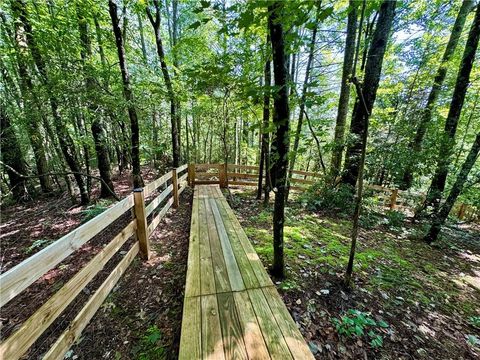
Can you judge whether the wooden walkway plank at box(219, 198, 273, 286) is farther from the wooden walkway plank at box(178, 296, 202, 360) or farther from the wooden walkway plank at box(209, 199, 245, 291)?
the wooden walkway plank at box(178, 296, 202, 360)

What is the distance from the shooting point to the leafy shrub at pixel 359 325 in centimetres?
210

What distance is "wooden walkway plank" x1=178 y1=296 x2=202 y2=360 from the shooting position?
1.63 meters

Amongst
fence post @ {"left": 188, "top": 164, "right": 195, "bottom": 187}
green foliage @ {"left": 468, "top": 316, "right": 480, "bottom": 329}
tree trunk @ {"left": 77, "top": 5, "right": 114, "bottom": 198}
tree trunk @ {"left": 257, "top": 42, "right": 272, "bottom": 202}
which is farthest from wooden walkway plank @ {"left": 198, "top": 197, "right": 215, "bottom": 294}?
fence post @ {"left": 188, "top": 164, "right": 195, "bottom": 187}

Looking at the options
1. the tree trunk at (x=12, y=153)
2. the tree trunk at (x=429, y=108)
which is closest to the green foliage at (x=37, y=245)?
the tree trunk at (x=12, y=153)

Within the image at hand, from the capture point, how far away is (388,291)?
2.84 meters

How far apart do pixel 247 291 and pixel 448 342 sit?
7.08 ft

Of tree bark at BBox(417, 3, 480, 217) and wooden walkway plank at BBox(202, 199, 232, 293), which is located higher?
tree bark at BBox(417, 3, 480, 217)

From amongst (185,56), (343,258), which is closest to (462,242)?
(343,258)

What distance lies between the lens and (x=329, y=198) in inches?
247

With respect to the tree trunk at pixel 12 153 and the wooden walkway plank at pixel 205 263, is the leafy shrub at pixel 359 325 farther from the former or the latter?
the tree trunk at pixel 12 153

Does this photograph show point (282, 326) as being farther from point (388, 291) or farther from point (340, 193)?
point (340, 193)

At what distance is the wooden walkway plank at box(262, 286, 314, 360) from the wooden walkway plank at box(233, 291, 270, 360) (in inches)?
8.1

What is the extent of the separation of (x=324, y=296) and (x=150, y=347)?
2009mm

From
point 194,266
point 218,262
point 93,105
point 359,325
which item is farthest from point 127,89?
point 359,325
